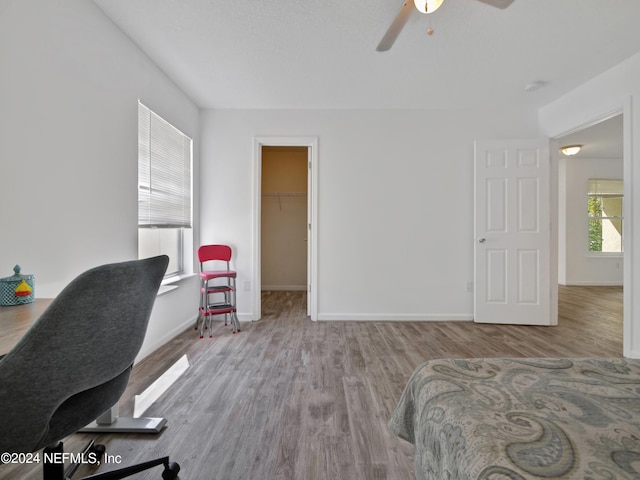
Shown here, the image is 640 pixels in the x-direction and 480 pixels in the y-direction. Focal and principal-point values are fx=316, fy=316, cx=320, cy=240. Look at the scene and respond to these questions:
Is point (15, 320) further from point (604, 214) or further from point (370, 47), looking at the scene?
point (604, 214)

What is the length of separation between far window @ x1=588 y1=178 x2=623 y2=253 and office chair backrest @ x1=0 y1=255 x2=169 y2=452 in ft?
27.4

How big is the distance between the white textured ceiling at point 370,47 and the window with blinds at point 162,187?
22.6 inches

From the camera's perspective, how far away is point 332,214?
3.87 meters

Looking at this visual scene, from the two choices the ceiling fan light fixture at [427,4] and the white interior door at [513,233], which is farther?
the white interior door at [513,233]

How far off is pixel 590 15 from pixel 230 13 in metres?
2.47

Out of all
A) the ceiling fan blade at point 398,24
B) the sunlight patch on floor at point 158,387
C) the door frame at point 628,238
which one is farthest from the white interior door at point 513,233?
the sunlight patch on floor at point 158,387

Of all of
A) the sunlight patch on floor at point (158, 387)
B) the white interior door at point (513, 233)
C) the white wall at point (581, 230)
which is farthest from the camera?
the white wall at point (581, 230)

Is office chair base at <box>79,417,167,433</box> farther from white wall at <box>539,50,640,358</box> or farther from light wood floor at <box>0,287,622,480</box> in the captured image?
white wall at <box>539,50,640,358</box>

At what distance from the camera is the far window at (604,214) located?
656cm

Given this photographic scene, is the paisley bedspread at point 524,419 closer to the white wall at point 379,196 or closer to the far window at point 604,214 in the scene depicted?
the white wall at point 379,196

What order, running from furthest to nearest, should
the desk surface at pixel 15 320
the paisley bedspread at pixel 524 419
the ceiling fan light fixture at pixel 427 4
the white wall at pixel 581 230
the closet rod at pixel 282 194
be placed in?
the white wall at pixel 581 230, the closet rod at pixel 282 194, the ceiling fan light fixture at pixel 427 4, the desk surface at pixel 15 320, the paisley bedspread at pixel 524 419

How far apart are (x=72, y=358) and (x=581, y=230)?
328 inches

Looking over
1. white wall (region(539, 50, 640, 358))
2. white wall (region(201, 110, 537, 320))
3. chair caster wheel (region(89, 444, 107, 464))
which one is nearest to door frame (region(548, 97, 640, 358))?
white wall (region(539, 50, 640, 358))

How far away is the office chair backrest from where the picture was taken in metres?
0.78
